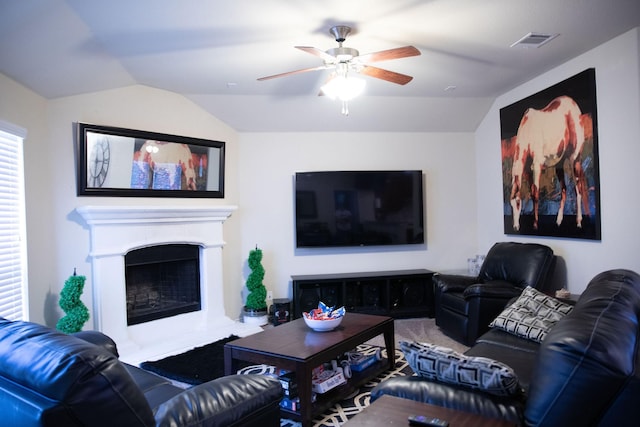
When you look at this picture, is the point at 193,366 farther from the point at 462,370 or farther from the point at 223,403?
the point at 462,370

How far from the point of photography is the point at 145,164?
4.45 meters

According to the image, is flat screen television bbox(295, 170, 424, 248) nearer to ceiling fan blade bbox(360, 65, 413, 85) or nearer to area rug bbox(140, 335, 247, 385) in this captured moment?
area rug bbox(140, 335, 247, 385)

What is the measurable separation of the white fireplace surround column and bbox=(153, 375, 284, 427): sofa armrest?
8.44 feet

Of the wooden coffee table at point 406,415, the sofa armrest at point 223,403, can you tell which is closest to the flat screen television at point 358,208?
the sofa armrest at point 223,403

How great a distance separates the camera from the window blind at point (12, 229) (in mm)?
3146

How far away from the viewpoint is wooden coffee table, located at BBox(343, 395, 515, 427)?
1.44m

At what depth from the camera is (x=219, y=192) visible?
16.9 feet

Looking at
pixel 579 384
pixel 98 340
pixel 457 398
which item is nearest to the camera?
pixel 579 384

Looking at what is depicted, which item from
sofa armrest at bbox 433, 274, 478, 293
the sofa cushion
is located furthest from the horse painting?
the sofa cushion

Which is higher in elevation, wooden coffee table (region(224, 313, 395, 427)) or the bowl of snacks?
the bowl of snacks

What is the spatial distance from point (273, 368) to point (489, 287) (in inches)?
81.3

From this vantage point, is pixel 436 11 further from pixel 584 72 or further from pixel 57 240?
pixel 57 240

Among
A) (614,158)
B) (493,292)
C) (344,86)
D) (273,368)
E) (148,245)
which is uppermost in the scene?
(344,86)

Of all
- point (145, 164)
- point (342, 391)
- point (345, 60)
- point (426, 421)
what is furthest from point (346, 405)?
point (145, 164)
